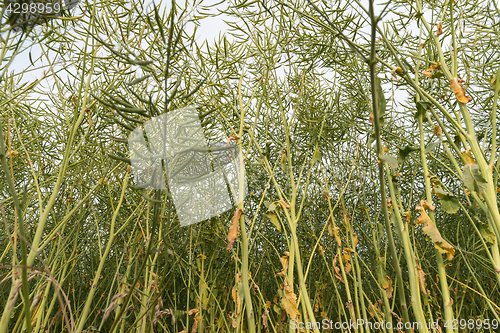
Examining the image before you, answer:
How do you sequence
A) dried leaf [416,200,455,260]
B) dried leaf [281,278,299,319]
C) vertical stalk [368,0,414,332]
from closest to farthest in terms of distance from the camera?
1. vertical stalk [368,0,414,332]
2. dried leaf [416,200,455,260]
3. dried leaf [281,278,299,319]

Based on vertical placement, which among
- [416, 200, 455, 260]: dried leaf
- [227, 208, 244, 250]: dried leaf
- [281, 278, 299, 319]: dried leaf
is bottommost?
[281, 278, 299, 319]: dried leaf

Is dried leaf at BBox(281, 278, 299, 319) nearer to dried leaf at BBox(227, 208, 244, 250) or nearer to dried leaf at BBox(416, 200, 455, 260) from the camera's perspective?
dried leaf at BBox(227, 208, 244, 250)

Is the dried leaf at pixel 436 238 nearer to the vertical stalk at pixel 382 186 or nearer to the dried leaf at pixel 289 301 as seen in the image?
the vertical stalk at pixel 382 186

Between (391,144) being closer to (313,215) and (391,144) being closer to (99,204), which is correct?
(313,215)

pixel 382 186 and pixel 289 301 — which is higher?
pixel 382 186

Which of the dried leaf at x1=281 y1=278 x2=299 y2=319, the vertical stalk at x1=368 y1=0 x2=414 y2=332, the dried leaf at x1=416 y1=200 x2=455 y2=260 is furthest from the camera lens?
the dried leaf at x1=281 y1=278 x2=299 y2=319

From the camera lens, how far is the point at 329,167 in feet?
4.14

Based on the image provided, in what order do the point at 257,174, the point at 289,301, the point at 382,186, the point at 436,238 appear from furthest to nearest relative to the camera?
1. the point at 257,174
2. the point at 289,301
3. the point at 436,238
4. the point at 382,186

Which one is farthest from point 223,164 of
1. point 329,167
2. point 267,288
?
point 267,288

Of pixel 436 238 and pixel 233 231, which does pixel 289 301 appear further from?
pixel 436 238

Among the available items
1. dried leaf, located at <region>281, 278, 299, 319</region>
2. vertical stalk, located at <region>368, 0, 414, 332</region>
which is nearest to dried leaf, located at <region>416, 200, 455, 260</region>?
vertical stalk, located at <region>368, 0, 414, 332</region>

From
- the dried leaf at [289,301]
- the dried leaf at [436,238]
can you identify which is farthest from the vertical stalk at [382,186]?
the dried leaf at [289,301]

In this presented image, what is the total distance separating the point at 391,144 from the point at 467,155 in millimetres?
542

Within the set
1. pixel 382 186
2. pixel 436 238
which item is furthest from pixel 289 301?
pixel 382 186
